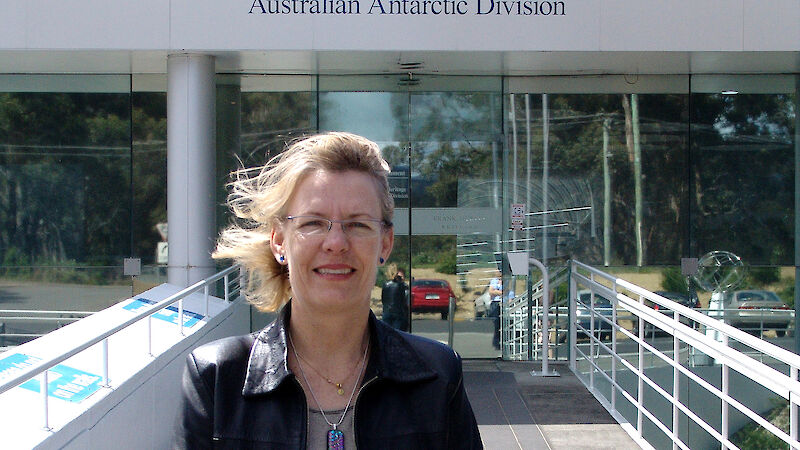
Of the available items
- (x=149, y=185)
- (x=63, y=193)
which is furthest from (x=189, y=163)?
(x=63, y=193)

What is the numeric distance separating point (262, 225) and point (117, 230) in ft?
32.0

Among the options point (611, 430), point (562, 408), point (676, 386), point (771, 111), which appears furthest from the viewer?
point (771, 111)

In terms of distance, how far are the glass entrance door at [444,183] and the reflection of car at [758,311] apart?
3.13 meters

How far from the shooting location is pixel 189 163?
9.55m

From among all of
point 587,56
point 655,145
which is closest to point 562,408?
point 587,56

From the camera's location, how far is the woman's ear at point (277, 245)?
2.43m

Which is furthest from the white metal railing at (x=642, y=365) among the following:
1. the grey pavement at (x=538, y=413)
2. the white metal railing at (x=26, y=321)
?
the white metal railing at (x=26, y=321)

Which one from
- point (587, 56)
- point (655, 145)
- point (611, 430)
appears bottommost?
point (611, 430)

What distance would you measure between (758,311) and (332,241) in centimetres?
1044

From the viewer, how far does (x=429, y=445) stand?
2.24m

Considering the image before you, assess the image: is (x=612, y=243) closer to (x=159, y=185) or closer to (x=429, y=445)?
(x=159, y=185)

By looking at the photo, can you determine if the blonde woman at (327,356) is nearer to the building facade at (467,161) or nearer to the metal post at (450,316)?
the building facade at (467,161)

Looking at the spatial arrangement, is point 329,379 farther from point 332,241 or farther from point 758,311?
point 758,311

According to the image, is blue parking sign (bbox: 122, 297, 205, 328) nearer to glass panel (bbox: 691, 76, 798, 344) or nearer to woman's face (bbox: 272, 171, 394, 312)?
woman's face (bbox: 272, 171, 394, 312)
